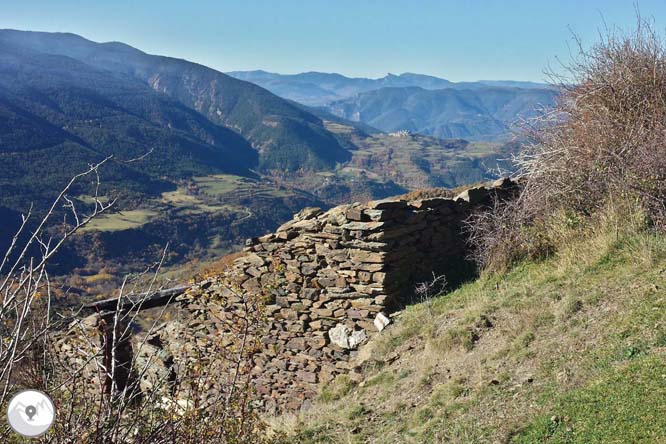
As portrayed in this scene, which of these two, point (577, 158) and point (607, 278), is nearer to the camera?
point (607, 278)

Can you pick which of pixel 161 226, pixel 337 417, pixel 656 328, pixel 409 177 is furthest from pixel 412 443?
pixel 409 177

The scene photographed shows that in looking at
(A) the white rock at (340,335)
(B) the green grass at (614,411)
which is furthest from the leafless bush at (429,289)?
(B) the green grass at (614,411)

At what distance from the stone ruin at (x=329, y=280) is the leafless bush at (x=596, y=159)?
917 mm

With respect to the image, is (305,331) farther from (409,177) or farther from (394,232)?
Result: (409,177)

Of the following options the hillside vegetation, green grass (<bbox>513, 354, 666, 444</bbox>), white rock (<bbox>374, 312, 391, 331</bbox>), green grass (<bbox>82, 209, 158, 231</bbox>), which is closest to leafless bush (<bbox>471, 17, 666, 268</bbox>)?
the hillside vegetation

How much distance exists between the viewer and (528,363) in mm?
4887

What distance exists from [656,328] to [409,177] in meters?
141

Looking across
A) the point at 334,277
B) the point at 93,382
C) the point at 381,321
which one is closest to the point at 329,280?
the point at 334,277

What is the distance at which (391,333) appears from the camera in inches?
290

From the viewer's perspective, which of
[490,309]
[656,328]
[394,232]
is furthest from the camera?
[394,232]

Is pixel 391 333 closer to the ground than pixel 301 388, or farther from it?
farther from it

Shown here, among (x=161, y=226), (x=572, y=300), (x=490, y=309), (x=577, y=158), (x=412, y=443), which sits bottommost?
(x=161, y=226)

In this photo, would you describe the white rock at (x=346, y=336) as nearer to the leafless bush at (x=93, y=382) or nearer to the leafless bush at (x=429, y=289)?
the leafless bush at (x=429, y=289)

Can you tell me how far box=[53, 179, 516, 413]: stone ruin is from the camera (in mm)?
8070
